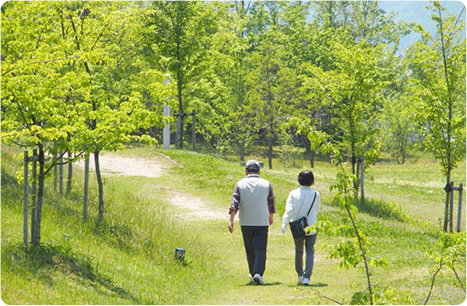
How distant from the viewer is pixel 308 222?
9336 millimetres

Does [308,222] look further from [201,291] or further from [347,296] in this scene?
[201,291]

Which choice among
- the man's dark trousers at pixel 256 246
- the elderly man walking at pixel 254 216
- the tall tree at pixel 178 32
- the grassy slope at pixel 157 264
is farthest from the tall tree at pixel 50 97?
the tall tree at pixel 178 32

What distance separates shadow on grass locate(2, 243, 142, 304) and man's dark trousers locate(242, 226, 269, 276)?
7.36 feet

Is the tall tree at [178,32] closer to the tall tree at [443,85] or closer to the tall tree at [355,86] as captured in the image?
the tall tree at [355,86]

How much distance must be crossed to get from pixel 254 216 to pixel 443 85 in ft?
30.2

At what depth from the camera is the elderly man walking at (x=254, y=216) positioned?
9.53 meters

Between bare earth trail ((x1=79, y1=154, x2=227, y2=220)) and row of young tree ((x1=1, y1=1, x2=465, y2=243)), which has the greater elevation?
row of young tree ((x1=1, y1=1, x2=465, y2=243))

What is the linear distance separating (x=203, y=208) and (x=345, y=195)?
13137mm

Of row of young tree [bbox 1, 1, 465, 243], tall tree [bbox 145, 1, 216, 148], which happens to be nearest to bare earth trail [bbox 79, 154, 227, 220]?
row of young tree [bbox 1, 1, 465, 243]

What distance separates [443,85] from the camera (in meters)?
16.2

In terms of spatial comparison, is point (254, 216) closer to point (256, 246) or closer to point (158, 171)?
point (256, 246)

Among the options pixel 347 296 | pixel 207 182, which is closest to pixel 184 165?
pixel 207 182

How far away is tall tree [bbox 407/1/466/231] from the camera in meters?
16.1

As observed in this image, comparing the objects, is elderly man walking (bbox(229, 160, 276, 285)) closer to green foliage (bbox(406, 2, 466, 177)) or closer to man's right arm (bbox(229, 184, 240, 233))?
man's right arm (bbox(229, 184, 240, 233))
